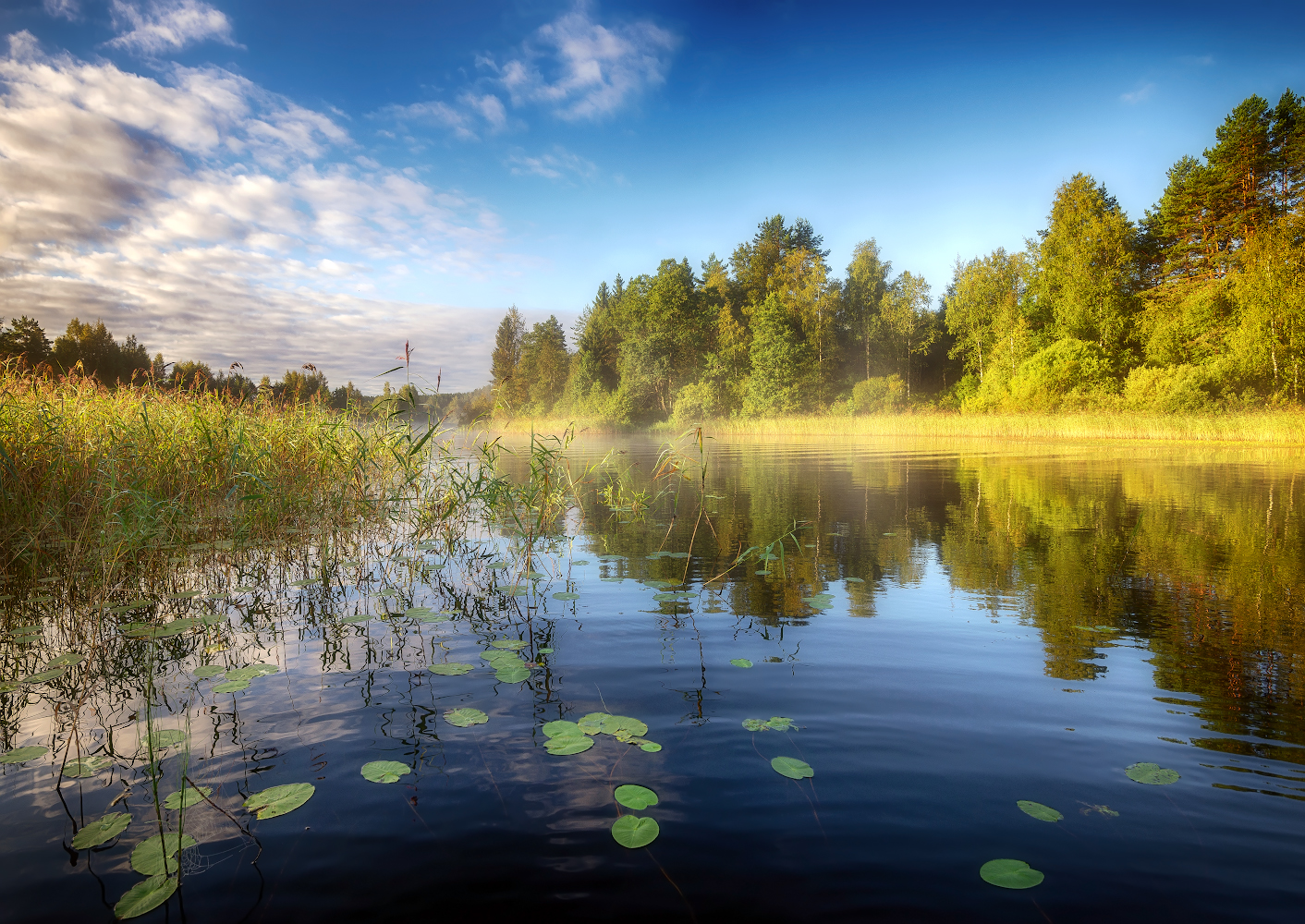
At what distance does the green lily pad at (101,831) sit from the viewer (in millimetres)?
2051

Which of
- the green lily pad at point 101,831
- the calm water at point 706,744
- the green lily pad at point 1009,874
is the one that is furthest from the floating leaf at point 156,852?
the green lily pad at point 1009,874

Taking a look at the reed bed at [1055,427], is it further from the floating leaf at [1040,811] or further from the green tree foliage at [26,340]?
the green tree foliage at [26,340]

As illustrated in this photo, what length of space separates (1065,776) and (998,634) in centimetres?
201

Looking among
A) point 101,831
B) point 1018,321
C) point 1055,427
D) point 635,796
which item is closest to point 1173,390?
point 1055,427

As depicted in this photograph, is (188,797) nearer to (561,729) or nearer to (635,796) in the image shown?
(561,729)

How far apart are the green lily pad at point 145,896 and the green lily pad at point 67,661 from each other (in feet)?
8.48

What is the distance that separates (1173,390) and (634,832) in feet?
140

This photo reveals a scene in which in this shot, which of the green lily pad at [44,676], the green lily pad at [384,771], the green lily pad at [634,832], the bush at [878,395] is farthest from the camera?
the bush at [878,395]

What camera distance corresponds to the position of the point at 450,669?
11.9 ft

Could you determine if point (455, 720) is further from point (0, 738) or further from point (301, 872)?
point (0, 738)

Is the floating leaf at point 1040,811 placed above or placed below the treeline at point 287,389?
below

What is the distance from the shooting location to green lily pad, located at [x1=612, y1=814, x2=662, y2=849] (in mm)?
2051

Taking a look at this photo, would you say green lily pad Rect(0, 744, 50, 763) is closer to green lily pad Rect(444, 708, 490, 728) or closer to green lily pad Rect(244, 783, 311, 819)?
green lily pad Rect(244, 783, 311, 819)

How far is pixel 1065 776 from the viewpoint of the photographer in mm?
2516
